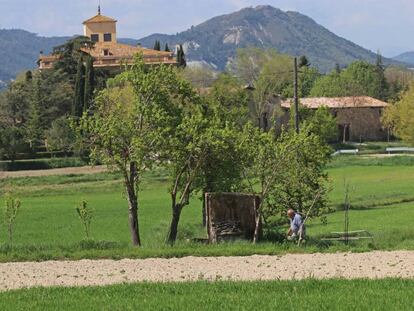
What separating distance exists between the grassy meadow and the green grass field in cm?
637

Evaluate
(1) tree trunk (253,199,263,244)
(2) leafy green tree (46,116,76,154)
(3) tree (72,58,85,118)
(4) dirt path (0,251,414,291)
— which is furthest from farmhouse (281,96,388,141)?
(4) dirt path (0,251,414,291)

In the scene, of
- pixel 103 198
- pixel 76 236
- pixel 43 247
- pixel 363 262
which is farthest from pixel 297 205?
pixel 103 198

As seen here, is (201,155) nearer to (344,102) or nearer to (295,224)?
(295,224)

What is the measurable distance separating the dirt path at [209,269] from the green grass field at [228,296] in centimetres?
165

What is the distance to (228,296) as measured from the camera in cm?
1423

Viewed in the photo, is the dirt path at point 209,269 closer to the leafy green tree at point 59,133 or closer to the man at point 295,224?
the man at point 295,224

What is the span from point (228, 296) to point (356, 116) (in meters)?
110

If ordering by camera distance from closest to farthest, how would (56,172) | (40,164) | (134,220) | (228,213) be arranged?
(134,220), (228,213), (56,172), (40,164)

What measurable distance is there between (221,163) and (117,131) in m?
3.75

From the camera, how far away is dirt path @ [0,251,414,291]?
59.1 feet

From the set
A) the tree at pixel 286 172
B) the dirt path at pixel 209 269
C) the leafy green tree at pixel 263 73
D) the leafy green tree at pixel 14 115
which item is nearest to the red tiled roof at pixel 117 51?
the leafy green tree at pixel 263 73

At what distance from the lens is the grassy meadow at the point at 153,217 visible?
22.9m

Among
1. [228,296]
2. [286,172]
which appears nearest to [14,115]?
[286,172]

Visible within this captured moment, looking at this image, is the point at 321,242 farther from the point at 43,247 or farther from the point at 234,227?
the point at 43,247
